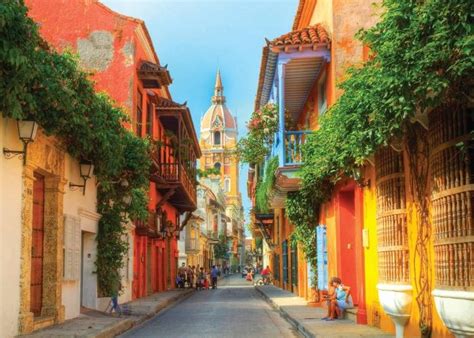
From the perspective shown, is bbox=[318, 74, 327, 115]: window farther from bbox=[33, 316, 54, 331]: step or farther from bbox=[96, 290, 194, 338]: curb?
bbox=[33, 316, 54, 331]: step

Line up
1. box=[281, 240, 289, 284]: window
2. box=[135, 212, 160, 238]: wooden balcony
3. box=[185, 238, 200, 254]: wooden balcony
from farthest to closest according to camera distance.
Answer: box=[185, 238, 200, 254]: wooden balcony → box=[281, 240, 289, 284]: window → box=[135, 212, 160, 238]: wooden balcony

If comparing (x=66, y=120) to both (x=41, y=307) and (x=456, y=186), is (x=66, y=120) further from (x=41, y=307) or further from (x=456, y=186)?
(x=456, y=186)

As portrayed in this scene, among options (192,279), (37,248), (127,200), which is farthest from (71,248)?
(192,279)

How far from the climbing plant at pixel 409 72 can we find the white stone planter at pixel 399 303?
17 cm

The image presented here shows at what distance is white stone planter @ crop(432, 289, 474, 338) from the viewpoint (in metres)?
6.99

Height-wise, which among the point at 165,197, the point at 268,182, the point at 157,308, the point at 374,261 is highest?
the point at 165,197

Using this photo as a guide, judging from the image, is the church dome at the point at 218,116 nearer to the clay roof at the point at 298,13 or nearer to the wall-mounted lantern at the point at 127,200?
the clay roof at the point at 298,13

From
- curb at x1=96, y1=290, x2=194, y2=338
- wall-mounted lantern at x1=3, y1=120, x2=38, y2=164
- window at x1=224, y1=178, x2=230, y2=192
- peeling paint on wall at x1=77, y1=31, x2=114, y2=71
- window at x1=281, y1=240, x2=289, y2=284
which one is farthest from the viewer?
window at x1=224, y1=178, x2=230, y2=192

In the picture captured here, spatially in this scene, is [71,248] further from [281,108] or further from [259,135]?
[259,135]

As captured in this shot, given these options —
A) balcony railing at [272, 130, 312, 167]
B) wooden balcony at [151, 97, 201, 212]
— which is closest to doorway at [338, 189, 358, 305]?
balcony railing at [272, 130, 312, 167]

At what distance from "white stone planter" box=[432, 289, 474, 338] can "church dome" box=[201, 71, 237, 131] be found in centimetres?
11812

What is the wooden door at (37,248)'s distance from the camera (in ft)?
44.4

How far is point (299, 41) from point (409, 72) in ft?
30.7

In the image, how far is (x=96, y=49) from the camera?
23828 mm
